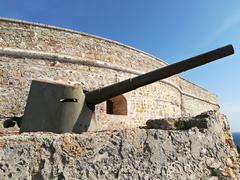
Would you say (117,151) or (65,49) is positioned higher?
(65,49)

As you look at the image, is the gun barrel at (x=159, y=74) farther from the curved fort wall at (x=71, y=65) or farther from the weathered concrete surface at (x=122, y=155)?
the curved fort wall at (x=71, y=65)

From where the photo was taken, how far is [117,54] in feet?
30.5

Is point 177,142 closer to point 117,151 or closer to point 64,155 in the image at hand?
point 117,151

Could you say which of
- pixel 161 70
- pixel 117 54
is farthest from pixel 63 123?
pixel 117 54

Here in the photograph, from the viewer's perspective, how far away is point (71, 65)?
27.0 ft

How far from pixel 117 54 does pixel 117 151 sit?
25.1 ft

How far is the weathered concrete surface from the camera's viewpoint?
156 cm

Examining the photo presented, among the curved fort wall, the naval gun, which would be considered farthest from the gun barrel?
the curved fort wall

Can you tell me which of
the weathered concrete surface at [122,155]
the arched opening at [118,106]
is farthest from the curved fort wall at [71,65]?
the weathered concrete surface at [122,155]

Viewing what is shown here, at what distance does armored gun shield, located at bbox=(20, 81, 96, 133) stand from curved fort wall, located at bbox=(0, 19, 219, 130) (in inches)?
165

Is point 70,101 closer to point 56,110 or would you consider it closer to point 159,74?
point 56,110

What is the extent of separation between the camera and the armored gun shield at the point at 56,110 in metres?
3.00

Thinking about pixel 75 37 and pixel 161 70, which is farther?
pixel 75 37

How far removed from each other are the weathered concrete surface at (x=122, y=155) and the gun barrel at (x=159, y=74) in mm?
971
